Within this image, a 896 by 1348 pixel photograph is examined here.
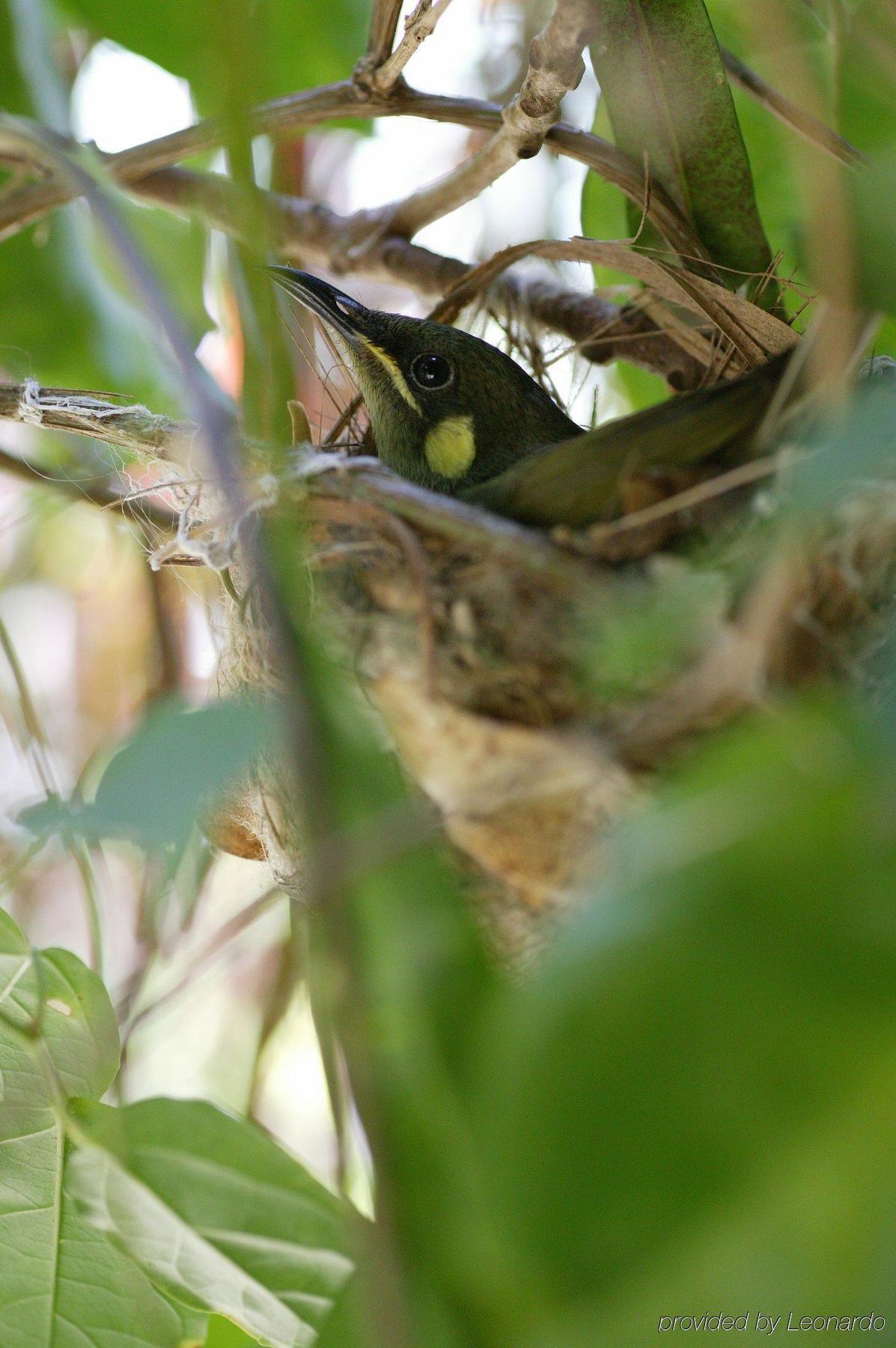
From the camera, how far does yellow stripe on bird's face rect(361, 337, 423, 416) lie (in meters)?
1.37

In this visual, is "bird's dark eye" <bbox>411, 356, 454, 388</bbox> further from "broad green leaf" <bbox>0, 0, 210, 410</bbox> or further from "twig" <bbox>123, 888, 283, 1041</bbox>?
"twig" <bbox>123, 888, 283, 1041</bbox>

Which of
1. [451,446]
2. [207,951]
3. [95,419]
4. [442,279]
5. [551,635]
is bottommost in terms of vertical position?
[207,951]

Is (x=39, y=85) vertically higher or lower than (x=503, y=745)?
higher

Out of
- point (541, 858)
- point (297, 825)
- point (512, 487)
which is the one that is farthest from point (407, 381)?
point (541, 858)

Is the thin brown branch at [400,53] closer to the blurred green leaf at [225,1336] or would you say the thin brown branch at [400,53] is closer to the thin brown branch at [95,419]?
the thin brown branch at [95,419]

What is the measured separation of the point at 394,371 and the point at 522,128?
353mm

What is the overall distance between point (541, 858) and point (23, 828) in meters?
0.36

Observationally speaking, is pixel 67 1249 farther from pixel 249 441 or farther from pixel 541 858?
Answer: pixel 249 441

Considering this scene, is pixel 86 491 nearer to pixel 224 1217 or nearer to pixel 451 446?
pixel 451 446

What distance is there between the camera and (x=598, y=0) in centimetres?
103

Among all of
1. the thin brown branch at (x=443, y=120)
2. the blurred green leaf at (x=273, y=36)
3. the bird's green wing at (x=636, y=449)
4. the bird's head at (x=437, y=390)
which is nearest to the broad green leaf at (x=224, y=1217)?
the bird's green wing at (x=636, y=449)

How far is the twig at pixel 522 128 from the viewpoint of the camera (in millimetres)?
958

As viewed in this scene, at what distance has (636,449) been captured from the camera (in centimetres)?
89

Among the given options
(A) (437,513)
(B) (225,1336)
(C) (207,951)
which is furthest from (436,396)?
(B) (225,1336)
